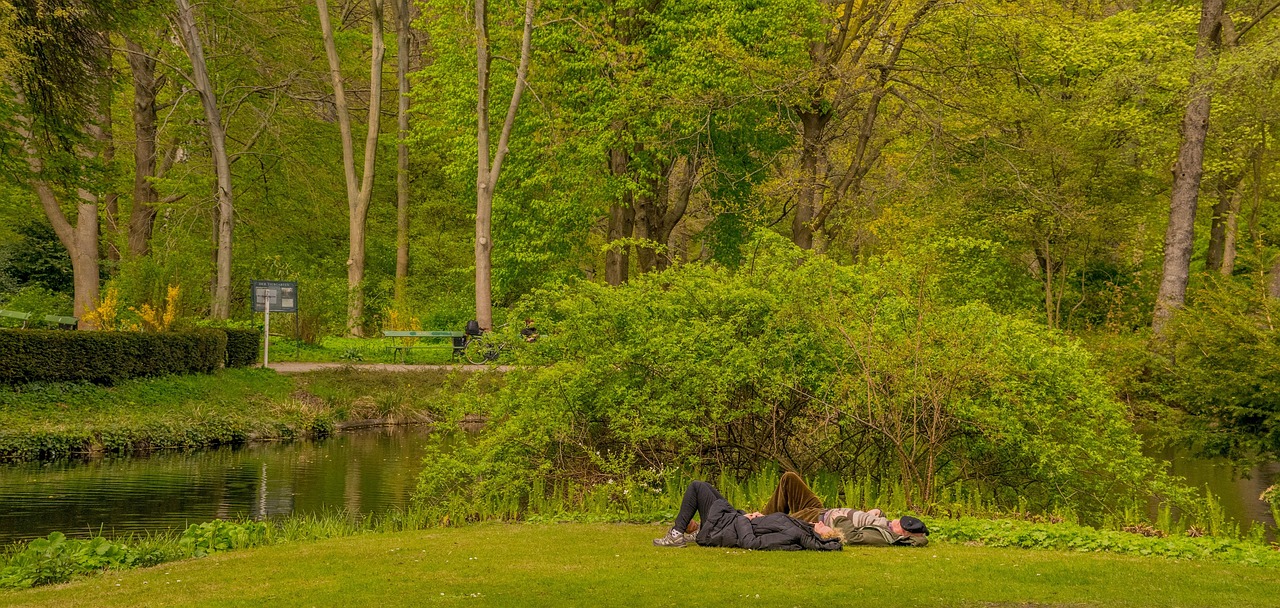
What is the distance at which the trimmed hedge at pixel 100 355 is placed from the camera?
22.7m

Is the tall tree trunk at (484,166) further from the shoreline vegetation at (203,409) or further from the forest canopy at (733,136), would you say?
the shoreline vegetation at (203,409)

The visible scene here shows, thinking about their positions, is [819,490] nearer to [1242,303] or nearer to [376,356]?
[1242,303]

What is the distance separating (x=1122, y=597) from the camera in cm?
A: 872

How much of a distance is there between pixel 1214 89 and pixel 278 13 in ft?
101

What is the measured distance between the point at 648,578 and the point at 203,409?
61.4 ft

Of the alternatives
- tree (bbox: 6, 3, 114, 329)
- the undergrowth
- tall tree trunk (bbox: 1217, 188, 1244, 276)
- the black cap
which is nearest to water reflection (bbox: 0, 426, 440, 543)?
the undergrowth

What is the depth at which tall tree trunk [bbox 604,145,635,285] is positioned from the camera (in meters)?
33.5

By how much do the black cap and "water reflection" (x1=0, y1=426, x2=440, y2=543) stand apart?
8.26 metres

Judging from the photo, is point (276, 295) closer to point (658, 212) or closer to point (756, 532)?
point (658, 212)

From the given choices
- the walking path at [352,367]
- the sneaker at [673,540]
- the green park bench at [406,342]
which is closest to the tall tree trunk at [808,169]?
the walking path at [352,367]

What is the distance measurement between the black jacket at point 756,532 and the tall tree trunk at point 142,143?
1204 inches

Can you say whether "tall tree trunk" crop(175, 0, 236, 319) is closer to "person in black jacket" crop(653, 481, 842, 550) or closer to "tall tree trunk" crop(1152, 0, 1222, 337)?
"tall tree trunk" crop(1152, 0, 1222, 337)

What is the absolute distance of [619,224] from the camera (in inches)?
1368

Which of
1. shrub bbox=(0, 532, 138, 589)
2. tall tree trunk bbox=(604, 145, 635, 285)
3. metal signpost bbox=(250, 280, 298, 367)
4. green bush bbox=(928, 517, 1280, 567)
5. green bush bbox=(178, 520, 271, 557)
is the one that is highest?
tall tree trunk bbox=(604, 145, 635, 285)
